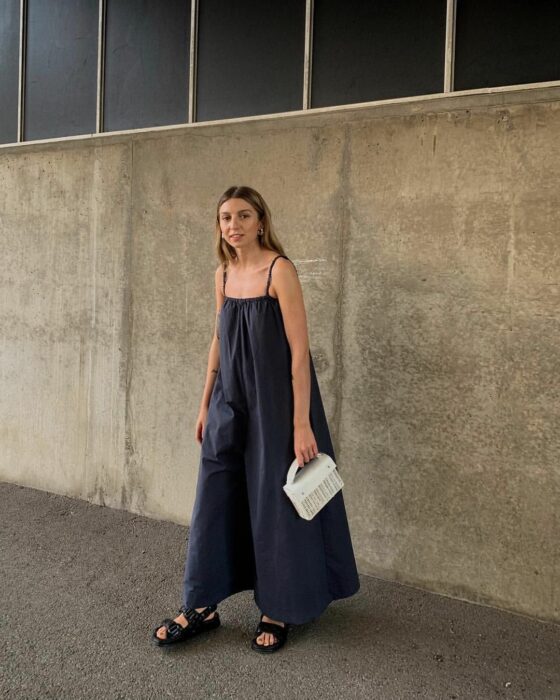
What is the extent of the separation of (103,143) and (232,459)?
2.72 meters

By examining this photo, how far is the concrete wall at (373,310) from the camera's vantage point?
3.15 meters

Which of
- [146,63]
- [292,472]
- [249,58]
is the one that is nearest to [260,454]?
[292,472]

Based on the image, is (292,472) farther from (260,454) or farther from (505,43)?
(505,43)

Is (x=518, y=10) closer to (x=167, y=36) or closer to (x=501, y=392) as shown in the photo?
(x=501, y=392)

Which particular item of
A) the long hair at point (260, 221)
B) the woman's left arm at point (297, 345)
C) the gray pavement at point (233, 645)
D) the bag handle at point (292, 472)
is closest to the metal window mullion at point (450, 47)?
the long hair at point (260, 221)

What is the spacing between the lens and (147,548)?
3945 mm

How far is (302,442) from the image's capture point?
2.79 m

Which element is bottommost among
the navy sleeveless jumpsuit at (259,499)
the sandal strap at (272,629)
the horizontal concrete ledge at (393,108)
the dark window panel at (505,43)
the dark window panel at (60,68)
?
the sandal strap at (272,629)

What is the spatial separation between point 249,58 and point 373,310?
1.87m

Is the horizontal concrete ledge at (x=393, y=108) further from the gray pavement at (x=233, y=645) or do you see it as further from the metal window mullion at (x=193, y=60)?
the gray pavement at (x=233, y=645)

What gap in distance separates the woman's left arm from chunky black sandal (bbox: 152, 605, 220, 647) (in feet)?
2.95

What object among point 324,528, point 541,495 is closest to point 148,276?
point 324,528

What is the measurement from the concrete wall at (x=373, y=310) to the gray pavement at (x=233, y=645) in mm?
318

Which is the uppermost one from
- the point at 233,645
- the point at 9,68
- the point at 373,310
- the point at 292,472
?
the point at 9,68
